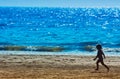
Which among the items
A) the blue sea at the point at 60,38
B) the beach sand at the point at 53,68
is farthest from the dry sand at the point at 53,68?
the blue sea at the point at 60,38

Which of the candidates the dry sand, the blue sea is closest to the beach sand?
the dry sand

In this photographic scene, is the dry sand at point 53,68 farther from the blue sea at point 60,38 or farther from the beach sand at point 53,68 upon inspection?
the blue sea at point 60,38

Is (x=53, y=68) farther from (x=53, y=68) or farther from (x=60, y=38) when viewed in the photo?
(x=60, y=38)

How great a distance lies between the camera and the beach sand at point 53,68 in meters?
18.2

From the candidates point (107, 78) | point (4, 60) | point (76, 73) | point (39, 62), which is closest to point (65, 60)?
point (39, 62)

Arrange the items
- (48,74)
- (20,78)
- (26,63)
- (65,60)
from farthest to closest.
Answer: (65,60) < (26,63) < (48,74) < (20,78)

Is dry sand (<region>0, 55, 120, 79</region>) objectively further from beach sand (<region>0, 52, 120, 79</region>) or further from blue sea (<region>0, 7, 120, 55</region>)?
blue sea (<region>0, 7, 120, 55</region>)

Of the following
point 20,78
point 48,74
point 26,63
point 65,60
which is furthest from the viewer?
point 65,60

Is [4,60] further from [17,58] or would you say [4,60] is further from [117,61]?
[117,61]

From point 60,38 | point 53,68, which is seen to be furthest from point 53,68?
point 60,38

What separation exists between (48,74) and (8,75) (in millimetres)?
1828

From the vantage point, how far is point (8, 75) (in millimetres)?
18312

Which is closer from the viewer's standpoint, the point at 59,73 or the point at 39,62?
the point at 59,73

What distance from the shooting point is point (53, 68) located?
22172mm
